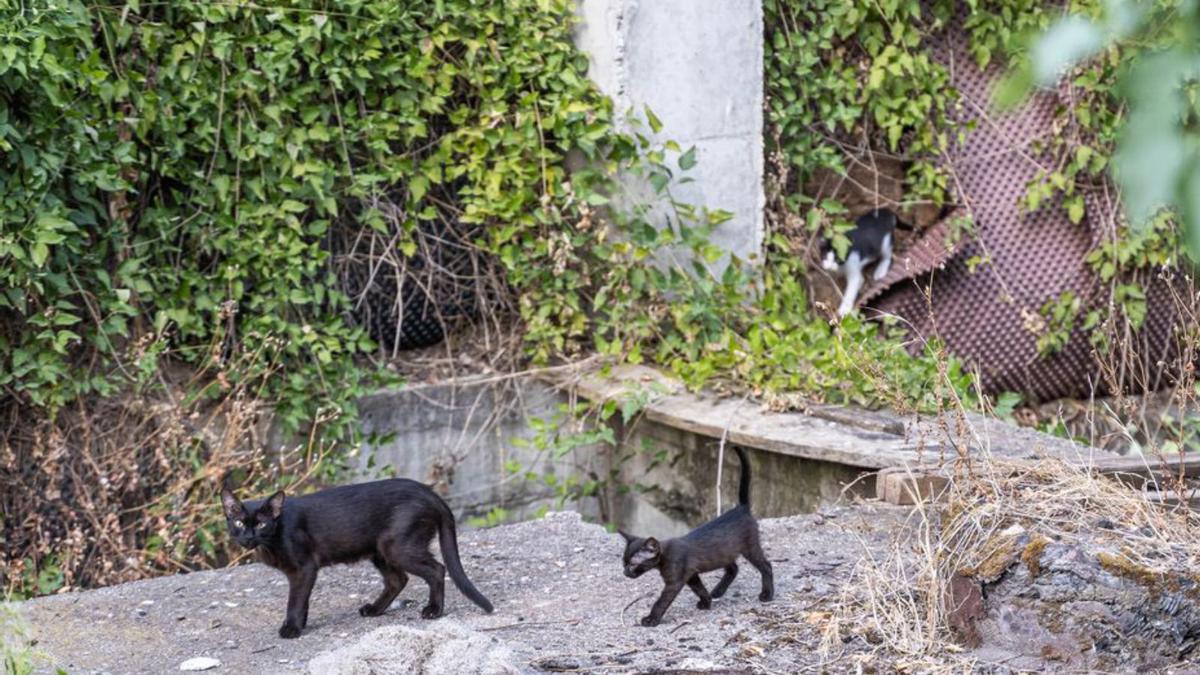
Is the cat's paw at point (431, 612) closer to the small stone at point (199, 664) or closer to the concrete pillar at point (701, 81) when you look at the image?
the small stone at point (199, 664)

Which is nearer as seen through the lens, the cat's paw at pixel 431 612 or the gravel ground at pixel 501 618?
the gravel ground at pixel 501 618

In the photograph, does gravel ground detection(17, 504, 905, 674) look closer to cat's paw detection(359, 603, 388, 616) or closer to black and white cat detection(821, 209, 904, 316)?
cat's paw detection(359, 603, 388, 616)

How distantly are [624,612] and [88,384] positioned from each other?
9.87 ft

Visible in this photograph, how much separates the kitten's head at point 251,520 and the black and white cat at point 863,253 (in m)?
4.08

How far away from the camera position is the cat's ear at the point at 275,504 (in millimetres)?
4547

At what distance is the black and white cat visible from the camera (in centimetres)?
782

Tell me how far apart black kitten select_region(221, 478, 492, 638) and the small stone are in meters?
0.29

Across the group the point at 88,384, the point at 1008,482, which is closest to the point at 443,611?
the point at 1008,482

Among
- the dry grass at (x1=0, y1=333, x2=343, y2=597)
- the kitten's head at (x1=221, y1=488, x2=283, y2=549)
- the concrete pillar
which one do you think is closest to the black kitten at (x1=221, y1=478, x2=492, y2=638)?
the kitten's head at (x1=221, y1=488, x2=283, y2=549)

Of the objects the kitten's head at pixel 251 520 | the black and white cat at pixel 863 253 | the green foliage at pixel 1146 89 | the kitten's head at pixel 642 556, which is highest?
the green foliage at pixel 1146 89

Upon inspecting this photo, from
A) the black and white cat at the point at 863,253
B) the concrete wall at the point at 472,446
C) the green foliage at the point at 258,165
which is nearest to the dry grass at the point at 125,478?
the green foliage at the point at 258,165

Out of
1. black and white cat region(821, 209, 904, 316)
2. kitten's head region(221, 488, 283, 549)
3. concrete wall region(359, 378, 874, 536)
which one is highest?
black and white cat region(821, 209, 904, 316)

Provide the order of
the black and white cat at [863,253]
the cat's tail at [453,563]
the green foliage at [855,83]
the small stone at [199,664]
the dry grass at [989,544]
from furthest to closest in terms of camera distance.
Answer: the black and white cat at [863,253]
the green foliage at [855,83]
the cat's tail at [453,563]
the small stone at [199,664]
the dry grass at [989,544]

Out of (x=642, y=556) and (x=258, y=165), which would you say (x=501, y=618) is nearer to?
(x=642, y=556)
